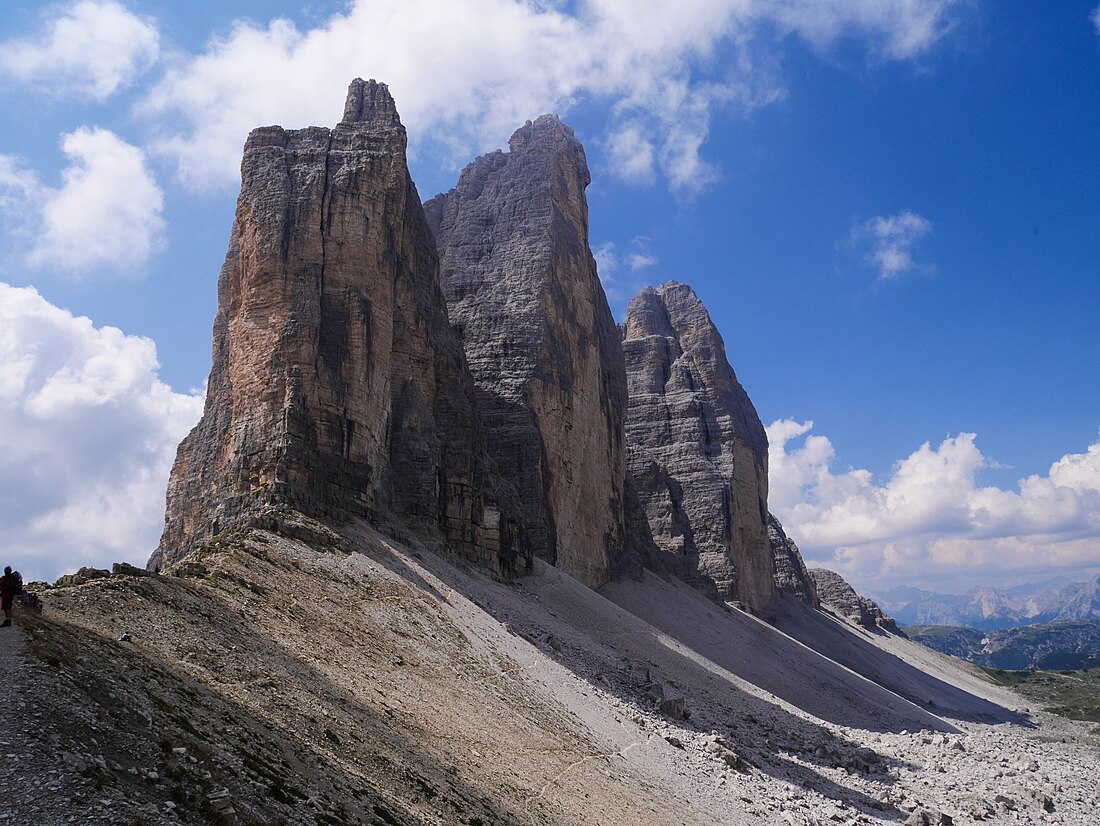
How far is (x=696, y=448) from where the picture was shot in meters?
103

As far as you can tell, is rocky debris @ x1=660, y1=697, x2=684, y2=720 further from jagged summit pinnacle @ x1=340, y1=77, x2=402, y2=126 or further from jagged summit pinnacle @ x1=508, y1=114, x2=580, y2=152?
jagged summit pinnacle @ x1=508, y1=114, x2=580, y2=152

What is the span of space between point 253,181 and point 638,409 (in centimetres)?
6905

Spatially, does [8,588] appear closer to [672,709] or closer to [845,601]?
[672,709]

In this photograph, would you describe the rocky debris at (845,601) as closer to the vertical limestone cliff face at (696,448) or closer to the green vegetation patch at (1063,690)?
the green vegetation patch at (1063,690)

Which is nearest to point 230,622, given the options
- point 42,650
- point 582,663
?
point 42,650

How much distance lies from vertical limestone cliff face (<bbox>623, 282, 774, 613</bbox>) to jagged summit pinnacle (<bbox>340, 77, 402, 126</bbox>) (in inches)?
2072

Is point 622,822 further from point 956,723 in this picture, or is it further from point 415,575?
point 956,723

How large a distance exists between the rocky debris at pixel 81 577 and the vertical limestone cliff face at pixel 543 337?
37631 millimetres

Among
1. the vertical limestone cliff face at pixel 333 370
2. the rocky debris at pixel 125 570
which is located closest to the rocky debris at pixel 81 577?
the rocky debris at pixel 125 570

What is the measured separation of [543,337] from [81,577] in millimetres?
48868

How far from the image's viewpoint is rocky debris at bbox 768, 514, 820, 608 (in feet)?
408

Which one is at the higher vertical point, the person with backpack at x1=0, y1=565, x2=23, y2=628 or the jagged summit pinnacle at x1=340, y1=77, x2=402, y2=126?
the jagged summit pinnacle at x1=340, y1=77, x2=402, y2=126

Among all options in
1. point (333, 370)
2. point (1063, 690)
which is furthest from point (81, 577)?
point (1063, 690)

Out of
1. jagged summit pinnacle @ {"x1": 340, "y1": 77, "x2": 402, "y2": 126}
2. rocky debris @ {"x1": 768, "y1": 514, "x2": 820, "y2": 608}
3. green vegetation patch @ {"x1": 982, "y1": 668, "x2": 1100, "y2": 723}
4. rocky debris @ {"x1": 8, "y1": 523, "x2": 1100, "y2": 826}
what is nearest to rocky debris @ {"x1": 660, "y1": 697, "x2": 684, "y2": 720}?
rocky debris @ {"x1": 8, "y1": 523, "x2": 1100, "y2": 826}
